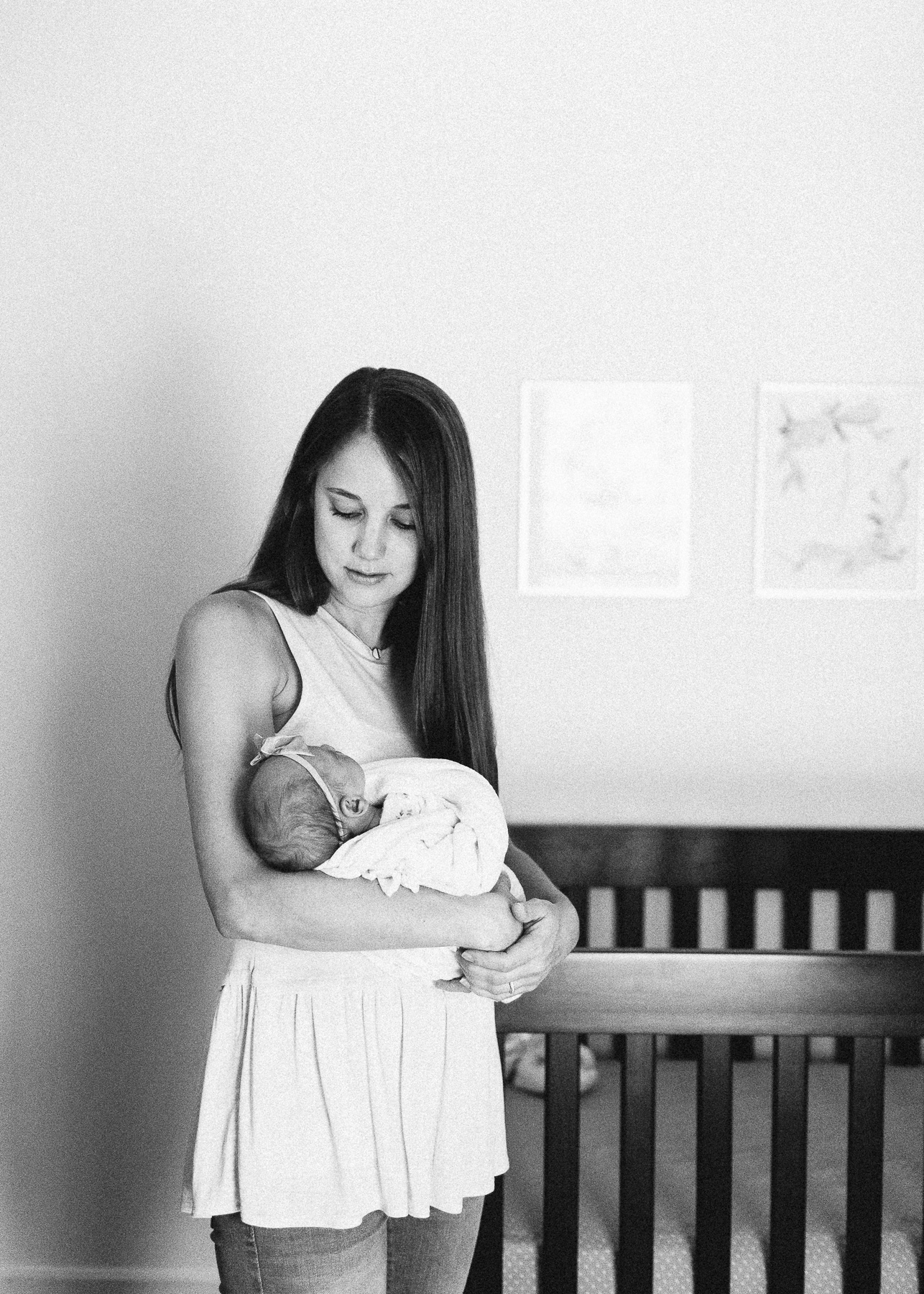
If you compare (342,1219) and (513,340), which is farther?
(513,340)

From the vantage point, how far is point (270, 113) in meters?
2.12

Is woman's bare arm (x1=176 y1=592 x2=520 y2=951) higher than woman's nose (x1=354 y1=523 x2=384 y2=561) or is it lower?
lower

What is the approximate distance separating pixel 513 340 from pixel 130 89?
85cm

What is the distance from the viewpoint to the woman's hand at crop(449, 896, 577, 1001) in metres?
1.09

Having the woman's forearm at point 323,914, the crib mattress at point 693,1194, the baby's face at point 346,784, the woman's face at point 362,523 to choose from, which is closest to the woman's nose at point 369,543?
the woman's face at point 362,523

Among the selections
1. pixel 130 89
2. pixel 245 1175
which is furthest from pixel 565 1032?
pixel 130 89

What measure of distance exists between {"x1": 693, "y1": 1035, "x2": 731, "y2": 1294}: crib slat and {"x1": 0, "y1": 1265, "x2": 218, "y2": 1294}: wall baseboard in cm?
114

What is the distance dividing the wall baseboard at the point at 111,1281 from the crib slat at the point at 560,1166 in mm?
990

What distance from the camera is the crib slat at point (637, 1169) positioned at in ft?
4.61

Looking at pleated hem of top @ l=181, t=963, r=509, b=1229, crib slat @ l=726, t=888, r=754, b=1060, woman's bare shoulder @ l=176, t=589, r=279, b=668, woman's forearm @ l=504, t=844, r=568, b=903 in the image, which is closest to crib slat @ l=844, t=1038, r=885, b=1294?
woman's forearm @ l=504, t=844, r=568, b=903

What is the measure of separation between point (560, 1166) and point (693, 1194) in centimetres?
28

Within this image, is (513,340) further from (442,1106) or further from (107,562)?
(442,1106)

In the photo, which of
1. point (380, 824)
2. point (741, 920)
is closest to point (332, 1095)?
point (380, 824)

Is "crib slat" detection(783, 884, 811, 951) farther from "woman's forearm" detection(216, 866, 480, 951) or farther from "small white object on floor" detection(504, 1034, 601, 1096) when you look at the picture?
"woman's forearm" detection(216, 866, 480, 951)
